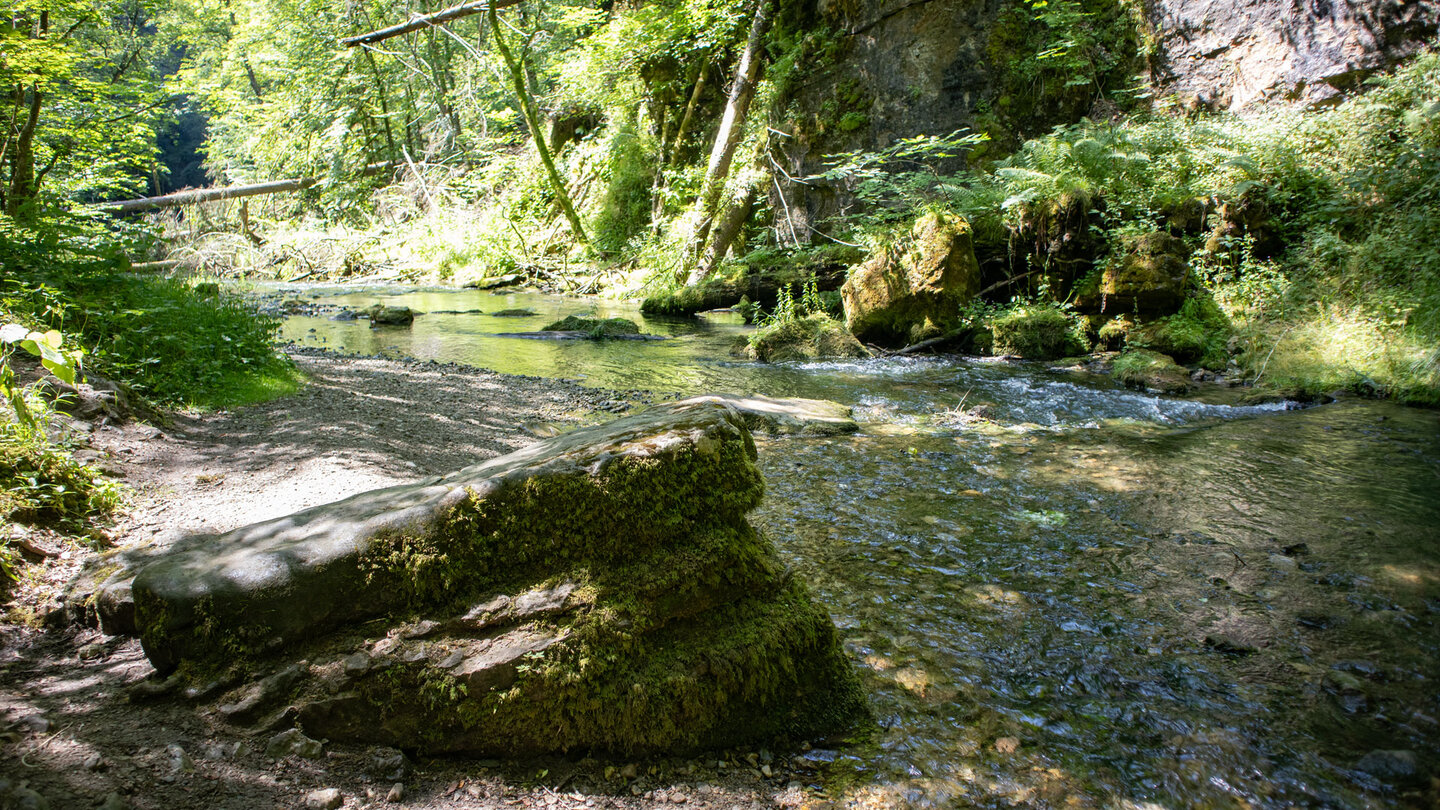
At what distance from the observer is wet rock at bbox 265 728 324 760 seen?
7.11ft

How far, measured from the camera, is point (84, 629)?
2.78 meters

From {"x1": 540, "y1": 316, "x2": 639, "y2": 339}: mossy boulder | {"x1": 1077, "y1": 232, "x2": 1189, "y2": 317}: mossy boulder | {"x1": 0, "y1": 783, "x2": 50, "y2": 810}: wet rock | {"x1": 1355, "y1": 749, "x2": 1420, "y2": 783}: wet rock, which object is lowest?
{"x1": 1355, "y1": 749, "x2": 1420, "y2": 783}: wet rock

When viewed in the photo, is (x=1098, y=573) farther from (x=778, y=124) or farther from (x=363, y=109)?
(x=363, y=109)

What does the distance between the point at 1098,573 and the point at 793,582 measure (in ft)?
6.99

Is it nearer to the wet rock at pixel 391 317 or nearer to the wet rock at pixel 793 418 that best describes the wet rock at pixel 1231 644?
the wet rock at pixel 793 418

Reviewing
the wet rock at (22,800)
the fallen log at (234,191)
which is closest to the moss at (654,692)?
the wet rock at (22,800)

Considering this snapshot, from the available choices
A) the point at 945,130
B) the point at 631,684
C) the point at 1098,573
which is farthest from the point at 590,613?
the point at 945,130

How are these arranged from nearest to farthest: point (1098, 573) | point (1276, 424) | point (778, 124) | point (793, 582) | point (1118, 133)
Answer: point (793, 582) → point (1098, 573) → point (1276, 424) → point (1118, 133) → point (778, 124)

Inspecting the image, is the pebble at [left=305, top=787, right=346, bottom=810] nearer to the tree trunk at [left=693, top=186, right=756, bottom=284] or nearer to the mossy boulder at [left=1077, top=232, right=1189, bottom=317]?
the mossy boulder at [left=1077, top=232, right=1189, bottom=317]

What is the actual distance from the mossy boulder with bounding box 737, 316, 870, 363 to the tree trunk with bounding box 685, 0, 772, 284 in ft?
24.6

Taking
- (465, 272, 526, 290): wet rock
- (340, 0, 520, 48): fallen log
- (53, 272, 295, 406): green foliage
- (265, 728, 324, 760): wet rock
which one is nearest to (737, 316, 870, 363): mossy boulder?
(53, 272, 295, 406): green foliage

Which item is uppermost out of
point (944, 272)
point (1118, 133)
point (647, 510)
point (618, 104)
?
point (618, 104)

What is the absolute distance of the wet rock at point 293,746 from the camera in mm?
2168

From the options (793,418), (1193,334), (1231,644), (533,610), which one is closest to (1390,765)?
(1231,644)
